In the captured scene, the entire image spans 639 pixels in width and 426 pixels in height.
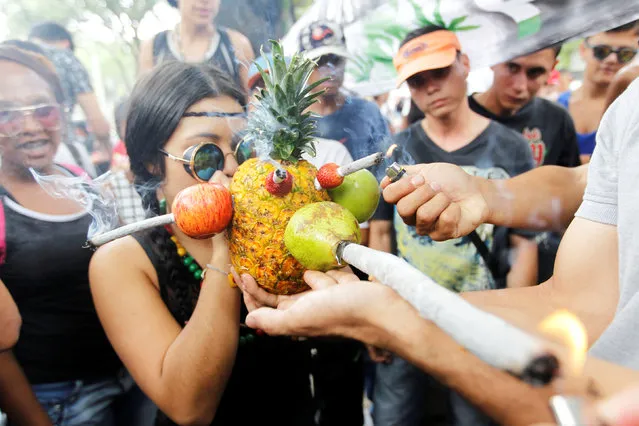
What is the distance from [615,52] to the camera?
13.8ft

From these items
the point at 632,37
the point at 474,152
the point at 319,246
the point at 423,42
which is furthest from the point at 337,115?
the point at 632,37

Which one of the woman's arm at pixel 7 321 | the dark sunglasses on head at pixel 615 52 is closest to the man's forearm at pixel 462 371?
the woman's arm at pixel 7 321

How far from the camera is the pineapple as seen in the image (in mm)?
1581

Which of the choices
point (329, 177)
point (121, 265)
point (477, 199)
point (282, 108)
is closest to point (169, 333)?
point (121, 265)

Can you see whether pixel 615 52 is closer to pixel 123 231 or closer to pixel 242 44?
pixel 242 44

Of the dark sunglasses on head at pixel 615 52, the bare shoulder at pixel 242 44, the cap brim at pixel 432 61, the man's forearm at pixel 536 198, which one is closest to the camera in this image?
the man's forearm at pixel 536 198

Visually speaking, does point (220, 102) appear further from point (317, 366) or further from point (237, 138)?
point (317, 366)

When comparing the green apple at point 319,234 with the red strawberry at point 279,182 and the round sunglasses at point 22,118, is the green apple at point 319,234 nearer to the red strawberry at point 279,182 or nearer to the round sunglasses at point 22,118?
the red strawberry at point 279,182

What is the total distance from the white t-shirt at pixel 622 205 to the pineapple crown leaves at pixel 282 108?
123 cm

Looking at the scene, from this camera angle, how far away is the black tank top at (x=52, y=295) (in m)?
2.22

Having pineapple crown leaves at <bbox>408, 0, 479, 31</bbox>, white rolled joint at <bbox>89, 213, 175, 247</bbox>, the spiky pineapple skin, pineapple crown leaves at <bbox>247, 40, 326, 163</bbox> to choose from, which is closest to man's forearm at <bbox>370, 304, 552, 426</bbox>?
the spiky pineapple skin

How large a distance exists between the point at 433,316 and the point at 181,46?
8.08ft

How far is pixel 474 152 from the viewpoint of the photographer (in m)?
2.48

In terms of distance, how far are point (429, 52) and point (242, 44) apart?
4.10 ft
